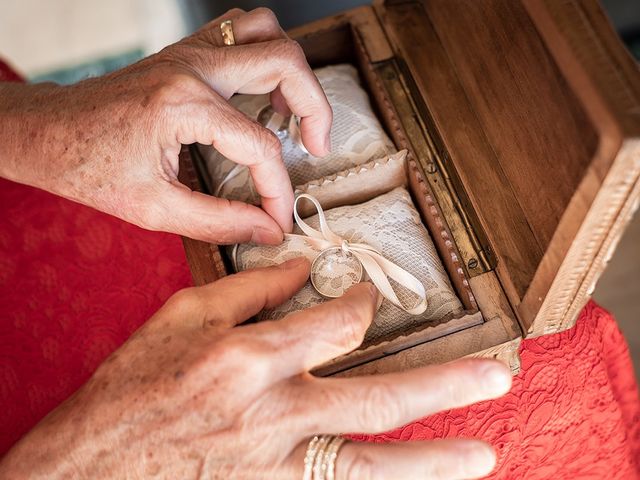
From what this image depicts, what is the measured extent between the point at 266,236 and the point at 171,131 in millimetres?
227

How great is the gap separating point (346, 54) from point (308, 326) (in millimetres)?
726

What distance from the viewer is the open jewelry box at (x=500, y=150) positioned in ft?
2.17

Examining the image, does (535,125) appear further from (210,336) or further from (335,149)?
(210,336)

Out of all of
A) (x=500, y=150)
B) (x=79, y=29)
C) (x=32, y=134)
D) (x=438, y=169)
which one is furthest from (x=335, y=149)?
(x=79, y=29)

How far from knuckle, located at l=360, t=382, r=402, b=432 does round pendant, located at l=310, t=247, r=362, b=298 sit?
213mm

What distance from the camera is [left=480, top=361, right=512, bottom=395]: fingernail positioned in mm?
721

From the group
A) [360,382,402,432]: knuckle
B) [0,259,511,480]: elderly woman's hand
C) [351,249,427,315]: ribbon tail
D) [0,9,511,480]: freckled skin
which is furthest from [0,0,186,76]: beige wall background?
[360,382,402,432]: knuckle

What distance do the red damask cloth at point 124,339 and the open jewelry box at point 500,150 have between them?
118 mm

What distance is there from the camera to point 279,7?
6.84 ft

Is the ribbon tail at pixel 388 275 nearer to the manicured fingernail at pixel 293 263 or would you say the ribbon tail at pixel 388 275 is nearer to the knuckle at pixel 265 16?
the manicured fingernail at pixel 293 263

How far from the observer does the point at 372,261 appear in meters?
0.92

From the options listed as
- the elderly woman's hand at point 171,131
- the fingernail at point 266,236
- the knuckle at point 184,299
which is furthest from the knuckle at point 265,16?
the knuckle at point 184,299

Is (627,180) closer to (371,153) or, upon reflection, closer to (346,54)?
(371,153)

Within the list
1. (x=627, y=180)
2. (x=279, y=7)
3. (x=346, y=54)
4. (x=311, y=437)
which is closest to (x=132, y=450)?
(x=311, y=437)
